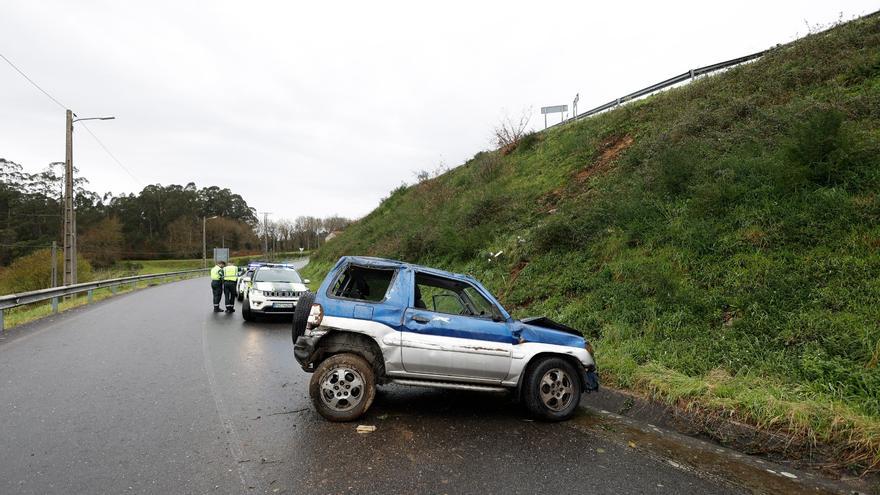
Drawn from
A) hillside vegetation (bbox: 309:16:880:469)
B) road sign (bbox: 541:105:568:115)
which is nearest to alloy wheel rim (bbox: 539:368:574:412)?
hillside vegetation (bbox: 309:16:880:469)

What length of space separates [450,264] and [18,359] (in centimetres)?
1068

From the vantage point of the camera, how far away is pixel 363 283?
221 inches

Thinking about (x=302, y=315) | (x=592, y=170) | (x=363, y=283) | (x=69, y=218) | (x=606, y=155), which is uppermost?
(x=606, y=155)

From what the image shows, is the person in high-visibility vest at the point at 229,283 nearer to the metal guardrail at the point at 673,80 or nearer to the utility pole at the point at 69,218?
the utility pole at the point at 69,218

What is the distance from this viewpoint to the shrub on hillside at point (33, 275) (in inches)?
1534

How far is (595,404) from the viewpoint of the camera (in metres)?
5.71

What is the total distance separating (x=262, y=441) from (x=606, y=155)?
14.1m

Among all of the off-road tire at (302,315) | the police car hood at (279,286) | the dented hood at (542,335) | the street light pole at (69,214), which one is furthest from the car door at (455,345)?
the street light pole at (69,214)

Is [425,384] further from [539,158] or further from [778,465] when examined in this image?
[539,158]

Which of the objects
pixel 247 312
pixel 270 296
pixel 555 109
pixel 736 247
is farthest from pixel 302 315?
pixel 555 109

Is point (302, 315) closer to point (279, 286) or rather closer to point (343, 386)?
point (343, 386)

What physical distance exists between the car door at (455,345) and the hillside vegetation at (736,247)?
1933 mm

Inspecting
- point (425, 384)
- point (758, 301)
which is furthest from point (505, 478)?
point (758, 301)

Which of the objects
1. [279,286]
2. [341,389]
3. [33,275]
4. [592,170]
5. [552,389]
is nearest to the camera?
[341,389]
